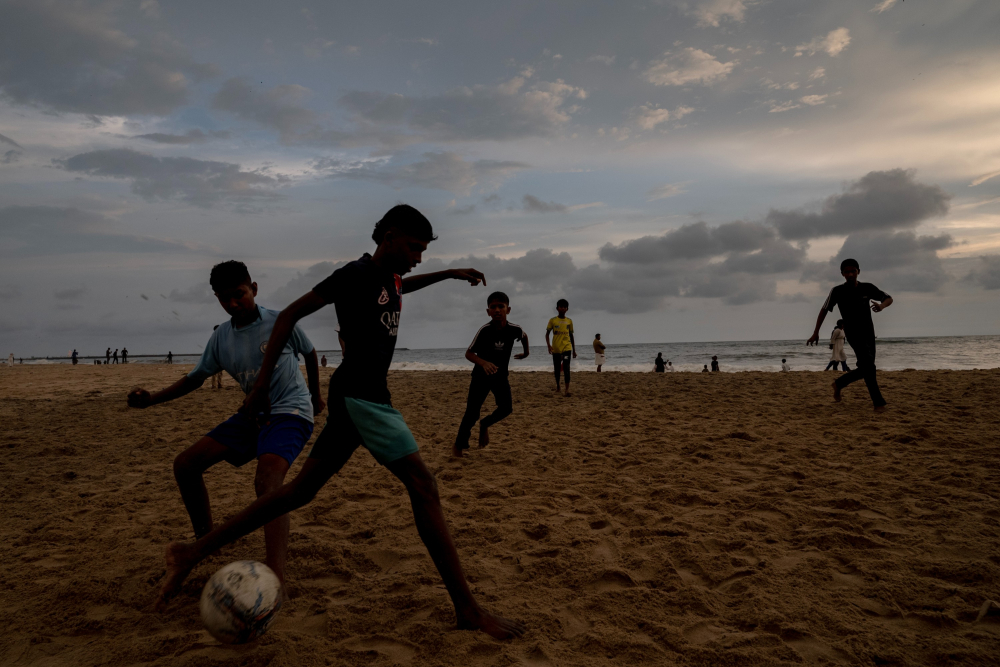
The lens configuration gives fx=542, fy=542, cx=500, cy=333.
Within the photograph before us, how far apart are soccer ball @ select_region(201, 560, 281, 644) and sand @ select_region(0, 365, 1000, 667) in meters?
0.12

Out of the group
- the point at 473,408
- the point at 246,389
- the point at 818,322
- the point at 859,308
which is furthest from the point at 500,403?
the point at 859,308

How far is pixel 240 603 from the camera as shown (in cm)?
252

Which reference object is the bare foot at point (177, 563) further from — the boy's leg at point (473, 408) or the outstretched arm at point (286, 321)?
the boy's leg at point (473, 408)

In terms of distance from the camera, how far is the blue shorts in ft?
10.5

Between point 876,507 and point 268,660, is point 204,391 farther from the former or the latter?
point 876,507

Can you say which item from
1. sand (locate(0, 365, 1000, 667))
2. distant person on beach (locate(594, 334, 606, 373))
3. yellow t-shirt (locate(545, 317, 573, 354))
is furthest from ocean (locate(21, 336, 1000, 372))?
sand (locate(0, 365, 1000, 667))

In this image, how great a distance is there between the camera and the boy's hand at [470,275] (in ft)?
11.6

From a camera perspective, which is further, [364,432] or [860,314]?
[860,314]

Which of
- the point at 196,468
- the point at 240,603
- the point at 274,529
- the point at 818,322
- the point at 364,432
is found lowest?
the point at 240,603

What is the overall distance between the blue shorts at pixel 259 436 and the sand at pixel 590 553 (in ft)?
2.72

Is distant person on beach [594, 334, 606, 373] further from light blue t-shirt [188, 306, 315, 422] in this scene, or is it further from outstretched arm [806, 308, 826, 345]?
light blue t-shirt [188, 306, 315, 422]

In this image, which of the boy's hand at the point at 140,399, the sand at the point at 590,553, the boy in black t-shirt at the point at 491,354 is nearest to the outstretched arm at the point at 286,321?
the boy's hand at the point at 140,399

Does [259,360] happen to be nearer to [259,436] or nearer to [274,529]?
[259,436]

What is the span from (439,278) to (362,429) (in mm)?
1230
